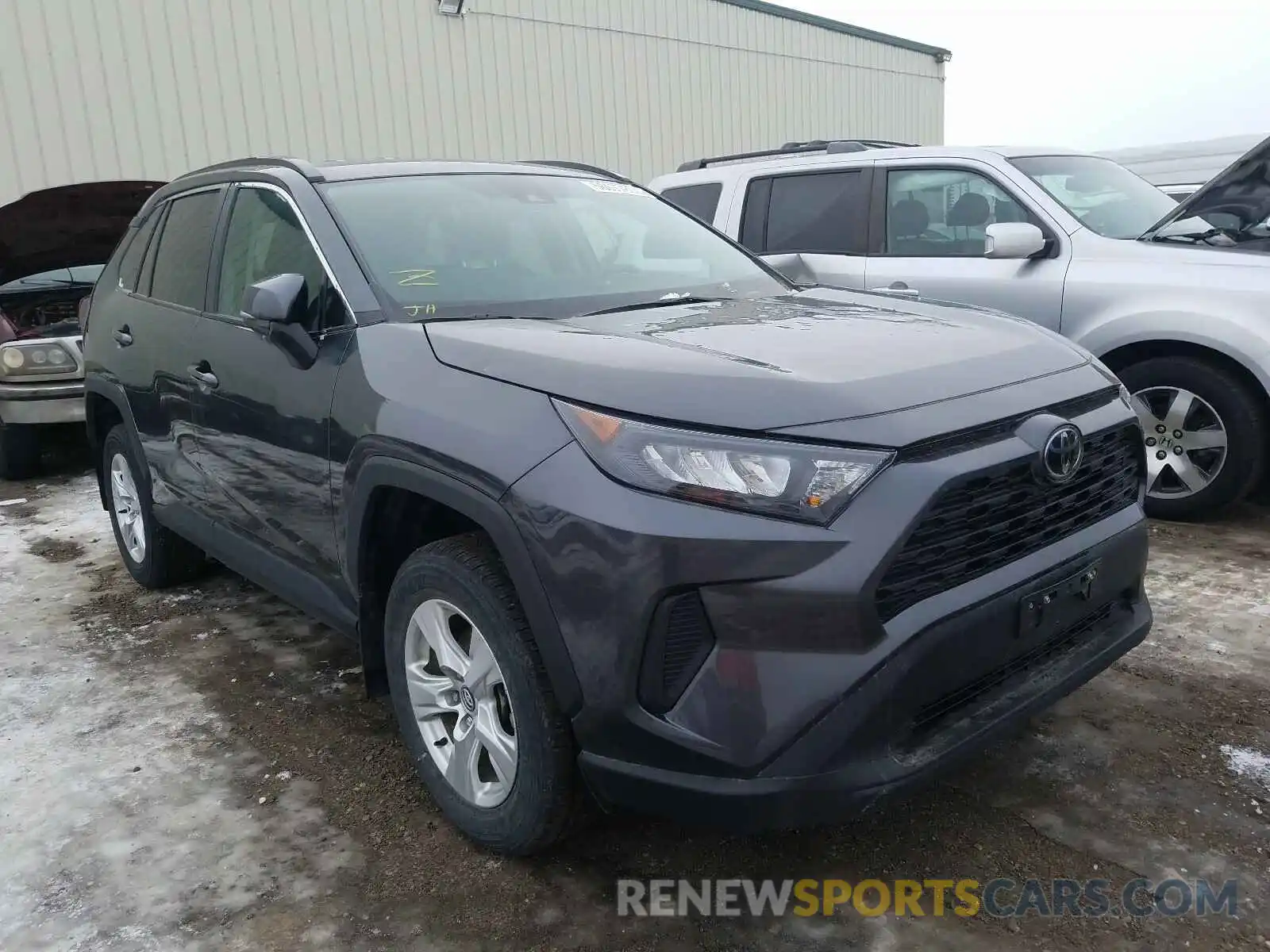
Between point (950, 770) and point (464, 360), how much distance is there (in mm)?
1405

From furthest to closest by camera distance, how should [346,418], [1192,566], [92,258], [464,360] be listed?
[92,258] → [1192,566] → [346,418] → [464,360]

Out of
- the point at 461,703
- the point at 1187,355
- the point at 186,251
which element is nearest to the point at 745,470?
the point at 461,703

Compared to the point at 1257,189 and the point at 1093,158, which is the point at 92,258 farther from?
the point at 1257,189

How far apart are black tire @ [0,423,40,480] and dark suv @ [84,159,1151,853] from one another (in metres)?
4.50

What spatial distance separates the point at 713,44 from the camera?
538 inches

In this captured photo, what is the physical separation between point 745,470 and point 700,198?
505cm

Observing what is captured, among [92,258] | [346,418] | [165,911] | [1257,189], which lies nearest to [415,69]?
[92,258]

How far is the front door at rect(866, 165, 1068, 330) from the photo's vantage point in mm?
5121

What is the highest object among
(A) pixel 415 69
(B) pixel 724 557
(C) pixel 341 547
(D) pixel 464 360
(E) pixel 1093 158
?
(A) pixel 415 69

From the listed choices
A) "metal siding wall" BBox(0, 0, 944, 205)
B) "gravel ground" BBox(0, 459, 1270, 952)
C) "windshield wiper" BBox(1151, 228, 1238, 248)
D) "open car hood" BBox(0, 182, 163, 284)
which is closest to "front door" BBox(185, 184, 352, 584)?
"gravel ground" BBox(0, 459, 1270, 952)

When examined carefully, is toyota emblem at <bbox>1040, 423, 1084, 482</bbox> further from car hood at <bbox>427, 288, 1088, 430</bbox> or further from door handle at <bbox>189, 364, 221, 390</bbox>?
door handle at <bbox>189, 364, 221, 390</bbox>

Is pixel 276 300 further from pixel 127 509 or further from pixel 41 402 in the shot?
pixel 41 402

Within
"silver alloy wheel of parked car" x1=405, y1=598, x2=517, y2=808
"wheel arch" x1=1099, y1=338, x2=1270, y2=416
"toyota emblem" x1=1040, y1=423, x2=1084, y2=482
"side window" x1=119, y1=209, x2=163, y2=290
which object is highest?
"side window" x1=119, y1=209, x2=163, y2=290

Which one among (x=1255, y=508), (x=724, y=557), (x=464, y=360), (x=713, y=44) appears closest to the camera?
(x=724, y=557)
